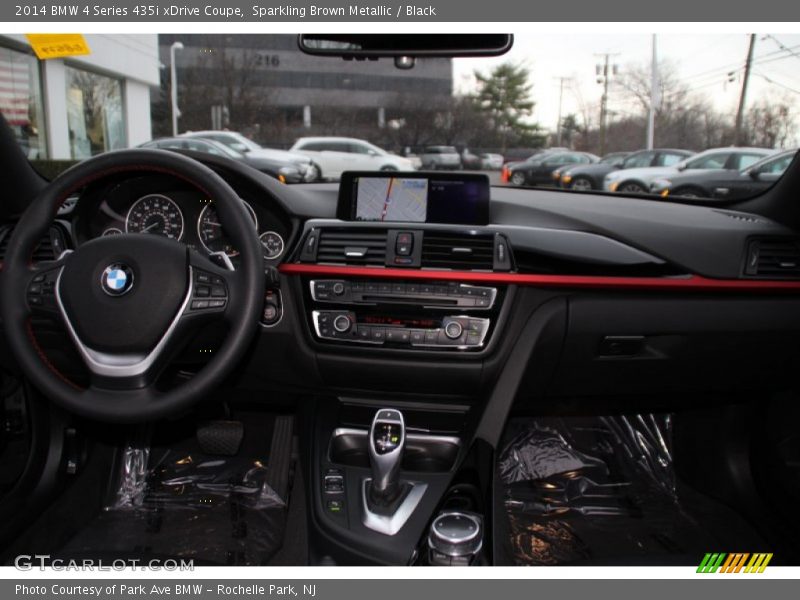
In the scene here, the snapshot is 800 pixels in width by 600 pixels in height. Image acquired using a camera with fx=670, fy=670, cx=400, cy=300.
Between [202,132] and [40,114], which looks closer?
[202,132]

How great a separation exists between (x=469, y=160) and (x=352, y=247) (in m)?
1.06

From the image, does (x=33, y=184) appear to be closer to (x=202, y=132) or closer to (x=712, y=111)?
(x=202, y=132)

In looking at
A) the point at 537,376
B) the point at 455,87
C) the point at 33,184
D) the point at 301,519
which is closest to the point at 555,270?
the point at 537,376

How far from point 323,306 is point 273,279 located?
192 millimetres

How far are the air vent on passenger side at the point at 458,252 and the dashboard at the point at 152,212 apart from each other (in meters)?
0.56

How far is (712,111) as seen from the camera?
8.13ft

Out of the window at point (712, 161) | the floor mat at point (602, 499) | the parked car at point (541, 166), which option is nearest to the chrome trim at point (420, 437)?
the floor mat at point (602, 499)

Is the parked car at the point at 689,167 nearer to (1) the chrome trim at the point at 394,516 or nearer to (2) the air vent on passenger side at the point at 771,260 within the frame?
(2) the air vent on passenger side at the point at 771,260

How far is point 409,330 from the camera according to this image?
2236mm

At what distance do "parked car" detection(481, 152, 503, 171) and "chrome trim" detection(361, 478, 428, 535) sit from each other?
60.0 inches

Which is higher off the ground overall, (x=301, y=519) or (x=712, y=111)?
(x=712, y=111)

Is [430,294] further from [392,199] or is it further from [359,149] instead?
[359,149]

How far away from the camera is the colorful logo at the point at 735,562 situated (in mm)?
2232

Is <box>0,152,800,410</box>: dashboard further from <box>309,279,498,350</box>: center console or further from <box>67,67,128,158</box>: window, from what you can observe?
<box>67,67,128,158</box>: window
